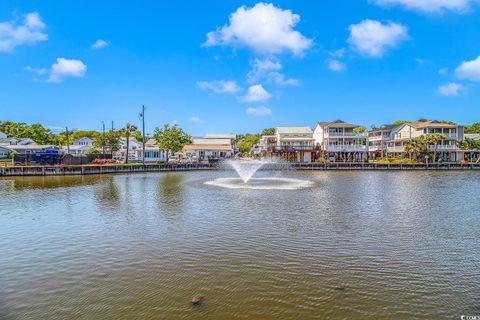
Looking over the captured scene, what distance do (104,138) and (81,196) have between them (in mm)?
60755

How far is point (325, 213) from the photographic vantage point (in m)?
21.9

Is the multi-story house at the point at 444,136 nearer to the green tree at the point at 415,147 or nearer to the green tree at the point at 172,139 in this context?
the green tree at the point at 415,147

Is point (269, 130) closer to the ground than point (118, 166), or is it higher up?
higher up

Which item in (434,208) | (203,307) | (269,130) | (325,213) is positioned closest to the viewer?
(203,307)

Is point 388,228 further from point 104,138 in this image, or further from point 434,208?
point 104,138

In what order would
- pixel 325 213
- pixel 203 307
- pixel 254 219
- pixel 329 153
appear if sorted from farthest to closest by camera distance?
pixel 329 153 < pixel 325 213 < pixel 254 219 < pixel 203 307

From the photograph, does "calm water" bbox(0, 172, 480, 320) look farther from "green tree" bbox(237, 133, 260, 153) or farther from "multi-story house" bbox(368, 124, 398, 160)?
"green tree" bbox(237, 133, 260, 153)

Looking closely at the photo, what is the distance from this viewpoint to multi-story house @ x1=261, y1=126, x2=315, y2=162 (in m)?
82.6

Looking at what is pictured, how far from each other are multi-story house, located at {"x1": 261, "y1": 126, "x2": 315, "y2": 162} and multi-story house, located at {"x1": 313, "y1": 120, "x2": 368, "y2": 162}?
3661mm

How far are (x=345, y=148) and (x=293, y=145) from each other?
12763mm

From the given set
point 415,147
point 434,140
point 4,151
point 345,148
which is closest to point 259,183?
point 345,148

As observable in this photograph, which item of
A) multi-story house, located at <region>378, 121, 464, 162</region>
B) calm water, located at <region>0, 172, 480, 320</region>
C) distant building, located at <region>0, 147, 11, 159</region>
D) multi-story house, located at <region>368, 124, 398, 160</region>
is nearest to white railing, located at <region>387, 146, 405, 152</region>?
multi-story house, located at <region>378, 121, 464, 162</region>

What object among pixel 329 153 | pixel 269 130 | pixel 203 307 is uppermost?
pixel 269 130

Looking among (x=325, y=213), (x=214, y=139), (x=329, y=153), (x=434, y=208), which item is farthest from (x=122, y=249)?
(x=214, y=139)
